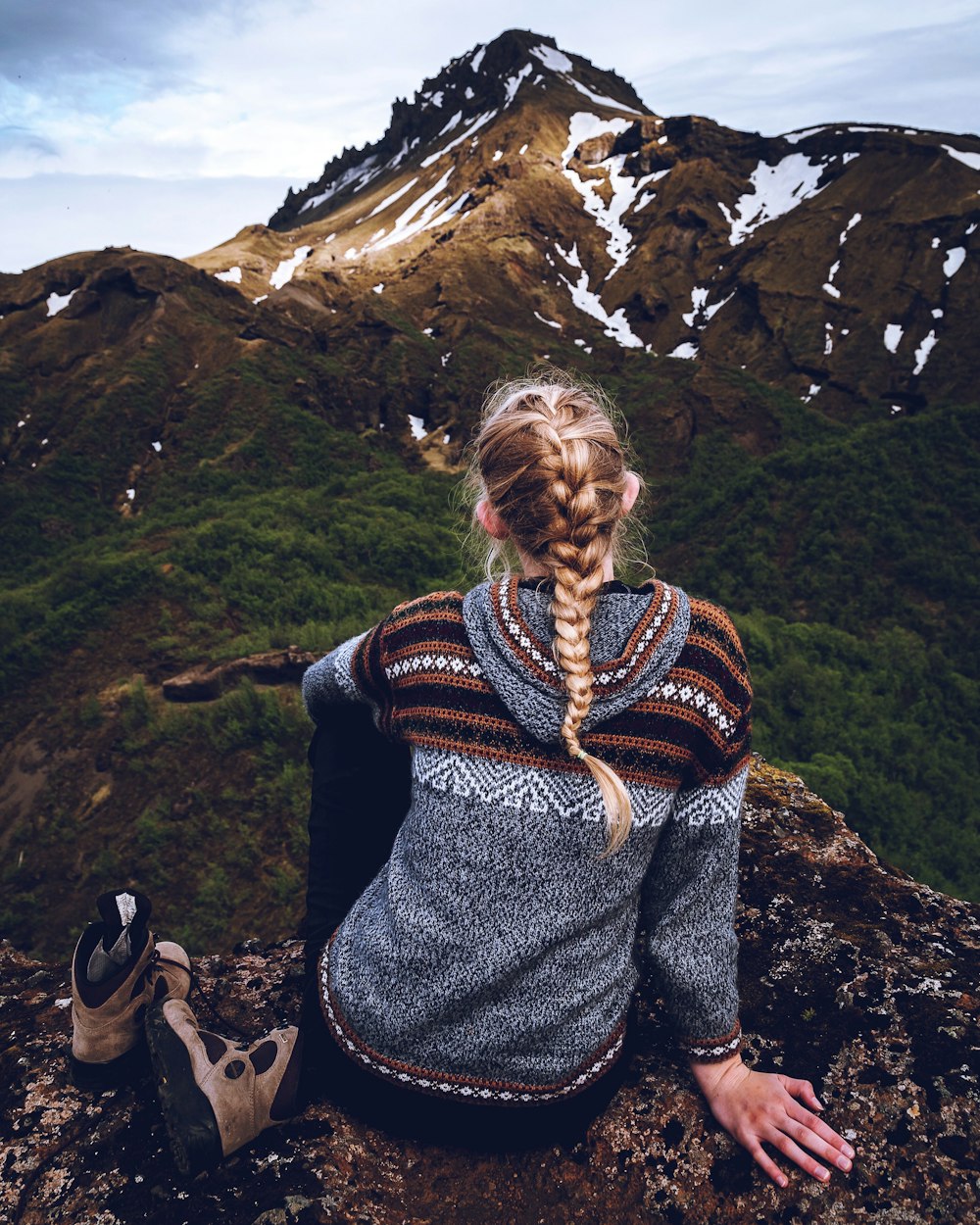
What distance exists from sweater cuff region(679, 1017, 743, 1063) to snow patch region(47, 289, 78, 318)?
31685 millimetres

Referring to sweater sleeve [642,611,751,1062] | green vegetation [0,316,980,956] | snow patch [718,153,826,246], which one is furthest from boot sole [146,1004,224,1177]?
snow patch [718,153,826,246]

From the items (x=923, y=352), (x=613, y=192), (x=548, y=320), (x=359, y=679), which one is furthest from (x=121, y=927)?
(x=613, y=192)

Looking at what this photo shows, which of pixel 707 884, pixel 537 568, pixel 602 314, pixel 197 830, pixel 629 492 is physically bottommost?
pixel 197 830

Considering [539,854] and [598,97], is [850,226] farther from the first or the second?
[539,854]

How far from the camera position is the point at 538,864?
141 cm

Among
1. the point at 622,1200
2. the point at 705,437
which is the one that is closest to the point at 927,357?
the point at 705,437

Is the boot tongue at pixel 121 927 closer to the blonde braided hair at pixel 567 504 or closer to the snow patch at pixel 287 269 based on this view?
the blonde braided hair at pixel 567 504

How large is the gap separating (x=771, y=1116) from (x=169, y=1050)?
138 cm

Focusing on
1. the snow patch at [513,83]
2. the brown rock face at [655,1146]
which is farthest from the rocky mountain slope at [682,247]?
the brown rock face at [655,1146]

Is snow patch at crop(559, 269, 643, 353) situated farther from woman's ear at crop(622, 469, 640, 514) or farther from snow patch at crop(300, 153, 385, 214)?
snow patch at crop(300, 153, 385, 214)

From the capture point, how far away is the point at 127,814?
27.2ft

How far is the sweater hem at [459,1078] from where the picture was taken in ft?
4.88

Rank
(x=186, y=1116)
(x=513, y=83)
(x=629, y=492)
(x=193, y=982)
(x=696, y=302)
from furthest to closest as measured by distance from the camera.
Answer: (x=513, y=83) → (x=696, y=302) → (x=193, y=982) → (x=629, y=492) → (x=186, y=1116)

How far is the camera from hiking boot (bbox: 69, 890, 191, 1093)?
1.81 meters
